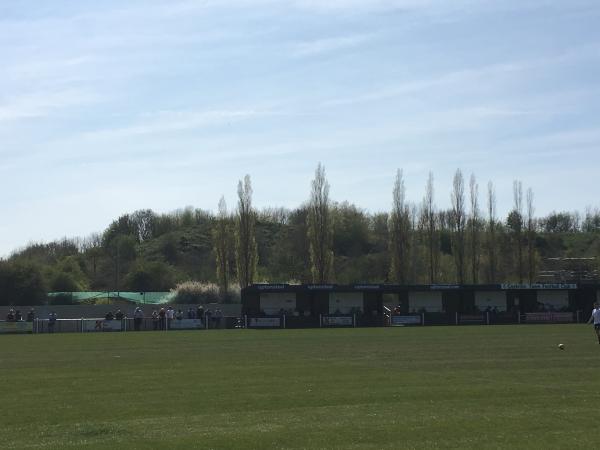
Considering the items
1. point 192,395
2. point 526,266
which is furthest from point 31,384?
point 526,266

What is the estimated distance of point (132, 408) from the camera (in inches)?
652

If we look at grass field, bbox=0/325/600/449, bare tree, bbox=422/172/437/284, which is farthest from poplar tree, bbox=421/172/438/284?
grass field, bbox=0/325/600/449

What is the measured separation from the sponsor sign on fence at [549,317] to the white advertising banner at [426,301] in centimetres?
768

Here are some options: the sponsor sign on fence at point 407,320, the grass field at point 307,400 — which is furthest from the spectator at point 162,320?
the grass field at point 307,400

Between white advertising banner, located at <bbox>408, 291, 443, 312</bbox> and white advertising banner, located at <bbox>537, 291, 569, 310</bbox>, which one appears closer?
white advertising banner, located at <bbox>408, 291, 443, 312</bbox>

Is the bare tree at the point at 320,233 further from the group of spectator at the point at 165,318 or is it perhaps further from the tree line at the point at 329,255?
the group of spectator at the point at 165,318

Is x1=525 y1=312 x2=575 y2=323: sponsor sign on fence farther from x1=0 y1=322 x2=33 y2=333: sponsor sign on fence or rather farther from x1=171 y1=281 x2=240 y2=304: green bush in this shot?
x1=0 y1=322 x2=33 y2=333: sponsor sign on fence

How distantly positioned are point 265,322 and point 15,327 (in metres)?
18.9

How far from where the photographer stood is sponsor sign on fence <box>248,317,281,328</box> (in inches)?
2623

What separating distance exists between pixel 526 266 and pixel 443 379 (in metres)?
78.1

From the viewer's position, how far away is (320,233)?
94562 millimetres

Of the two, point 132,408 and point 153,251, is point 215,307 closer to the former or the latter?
point 132,408

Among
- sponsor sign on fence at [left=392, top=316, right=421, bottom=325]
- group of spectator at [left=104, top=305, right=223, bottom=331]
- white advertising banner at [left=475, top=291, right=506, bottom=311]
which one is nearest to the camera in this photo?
group of spectator at [left=104, top=305, right=223, bottom=331]

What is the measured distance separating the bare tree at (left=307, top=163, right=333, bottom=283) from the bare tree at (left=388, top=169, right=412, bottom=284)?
7.25m
